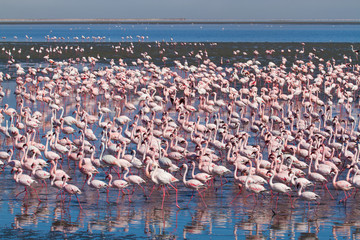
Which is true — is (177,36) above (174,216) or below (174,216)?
above

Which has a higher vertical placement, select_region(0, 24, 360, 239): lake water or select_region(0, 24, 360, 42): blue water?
select_region(0, 24, 360, 42): blue water

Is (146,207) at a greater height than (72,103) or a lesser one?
lesser

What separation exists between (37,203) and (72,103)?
15004 mm

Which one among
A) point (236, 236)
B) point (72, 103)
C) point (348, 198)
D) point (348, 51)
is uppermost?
point (348, 51)

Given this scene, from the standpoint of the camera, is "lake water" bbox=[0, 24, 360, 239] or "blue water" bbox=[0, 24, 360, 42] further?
"blue water" bbox=[0, 24, 360, 42]

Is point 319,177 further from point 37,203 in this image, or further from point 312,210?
point 37,203

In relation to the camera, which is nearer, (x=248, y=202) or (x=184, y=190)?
(x=248, y=202)

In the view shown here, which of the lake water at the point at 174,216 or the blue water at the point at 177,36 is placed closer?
the lake water at the point at 174,216

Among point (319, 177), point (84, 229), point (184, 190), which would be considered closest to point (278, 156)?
point (319, 177)

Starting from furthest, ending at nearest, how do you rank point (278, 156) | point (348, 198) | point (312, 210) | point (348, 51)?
point (348, 51) → point (278, 156) → point (348, 198) → point (312, 210)

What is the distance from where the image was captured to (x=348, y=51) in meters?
60.8

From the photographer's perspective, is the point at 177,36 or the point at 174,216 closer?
the point at 174,216

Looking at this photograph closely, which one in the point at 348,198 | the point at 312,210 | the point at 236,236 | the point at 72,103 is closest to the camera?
the point at 236,236

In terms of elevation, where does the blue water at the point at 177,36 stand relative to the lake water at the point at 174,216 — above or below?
above
